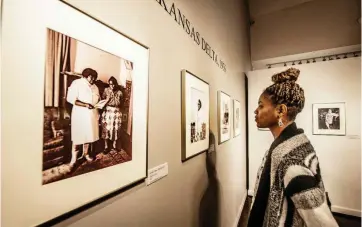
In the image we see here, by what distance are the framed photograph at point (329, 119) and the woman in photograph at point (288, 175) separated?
3.13m

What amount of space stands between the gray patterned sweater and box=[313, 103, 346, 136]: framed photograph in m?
3.24

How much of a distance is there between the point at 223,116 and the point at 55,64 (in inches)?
84.3

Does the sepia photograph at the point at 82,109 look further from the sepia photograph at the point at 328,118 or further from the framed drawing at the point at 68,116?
the sepia photograph at the point at 328,118

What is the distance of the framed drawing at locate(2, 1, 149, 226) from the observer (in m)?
0.52

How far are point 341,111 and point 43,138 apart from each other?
4.61m

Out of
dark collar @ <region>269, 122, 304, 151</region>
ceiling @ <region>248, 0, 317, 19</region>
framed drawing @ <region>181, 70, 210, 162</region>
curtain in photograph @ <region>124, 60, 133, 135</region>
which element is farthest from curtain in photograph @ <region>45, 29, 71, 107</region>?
ceiling @ <region>248, 0, 317, 19</region>

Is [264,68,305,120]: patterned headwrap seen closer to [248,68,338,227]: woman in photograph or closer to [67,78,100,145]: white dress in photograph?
[248,68,338,227]: woman in photograph

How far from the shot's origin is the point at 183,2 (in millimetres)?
1480

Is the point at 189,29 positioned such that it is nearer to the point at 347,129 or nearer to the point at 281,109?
the point at 281,109

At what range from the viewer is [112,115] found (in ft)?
2.62

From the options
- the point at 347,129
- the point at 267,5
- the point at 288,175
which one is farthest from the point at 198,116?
the point at 267,5

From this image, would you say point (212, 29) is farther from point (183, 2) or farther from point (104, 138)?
point (104, 138)

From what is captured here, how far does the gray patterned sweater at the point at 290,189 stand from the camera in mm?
1040

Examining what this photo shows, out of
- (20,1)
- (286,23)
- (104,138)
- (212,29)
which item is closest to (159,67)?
(104,138)
